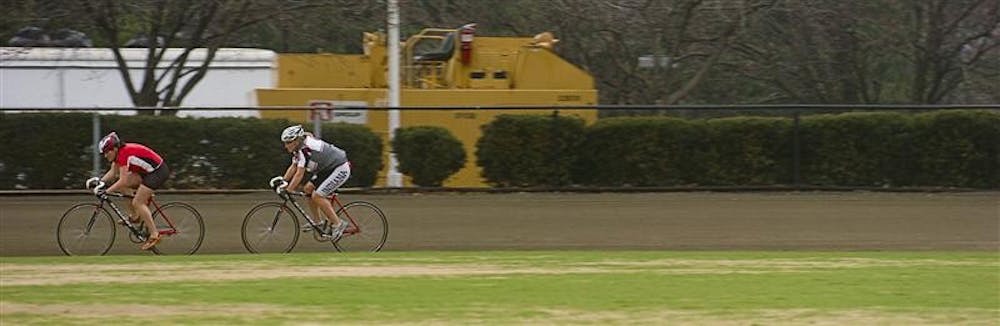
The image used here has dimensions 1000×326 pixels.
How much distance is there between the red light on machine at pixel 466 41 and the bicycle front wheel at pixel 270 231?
30.0 feet

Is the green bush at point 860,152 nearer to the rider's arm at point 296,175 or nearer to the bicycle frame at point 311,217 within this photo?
the bicycle frame at point 311,217

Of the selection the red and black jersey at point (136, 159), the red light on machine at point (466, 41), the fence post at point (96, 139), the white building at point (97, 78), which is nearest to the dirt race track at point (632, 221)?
the fence post at point (96, 139)

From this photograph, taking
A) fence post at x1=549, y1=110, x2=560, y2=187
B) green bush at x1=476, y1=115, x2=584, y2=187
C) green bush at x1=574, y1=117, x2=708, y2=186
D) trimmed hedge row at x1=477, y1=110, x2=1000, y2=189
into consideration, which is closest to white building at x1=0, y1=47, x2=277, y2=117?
green bush at x1=476, y1=115, x2=584, y2=187

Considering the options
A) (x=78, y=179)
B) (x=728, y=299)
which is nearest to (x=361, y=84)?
(x=78, y=179)

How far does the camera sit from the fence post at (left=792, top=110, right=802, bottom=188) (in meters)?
24.6

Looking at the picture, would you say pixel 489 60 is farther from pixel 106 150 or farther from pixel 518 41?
pixel 106 150

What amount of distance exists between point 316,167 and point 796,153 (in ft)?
34.4

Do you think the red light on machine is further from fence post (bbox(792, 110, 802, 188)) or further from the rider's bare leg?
the rider's bare leg

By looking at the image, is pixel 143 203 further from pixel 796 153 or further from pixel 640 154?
pixel 796 153

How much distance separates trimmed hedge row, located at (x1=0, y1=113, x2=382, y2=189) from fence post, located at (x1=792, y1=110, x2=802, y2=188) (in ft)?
22.8

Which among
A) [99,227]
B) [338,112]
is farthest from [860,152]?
[99,227]

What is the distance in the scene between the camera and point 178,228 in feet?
57.4

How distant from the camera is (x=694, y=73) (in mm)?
34406

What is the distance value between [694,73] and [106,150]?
66.4ft
